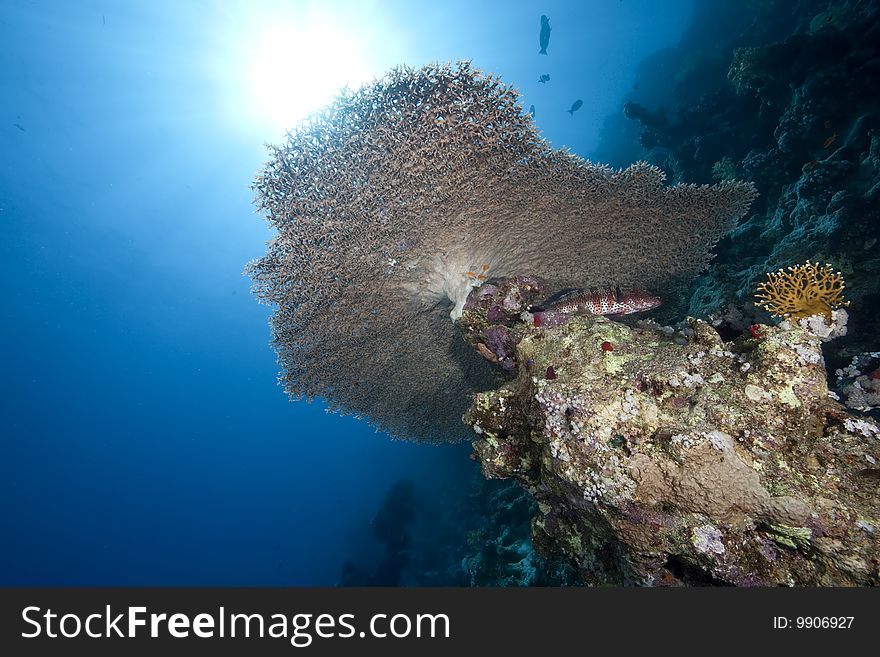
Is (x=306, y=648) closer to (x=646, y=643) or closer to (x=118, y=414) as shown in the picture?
(x=646, y=643)

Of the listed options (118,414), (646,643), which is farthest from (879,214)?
(118,414)

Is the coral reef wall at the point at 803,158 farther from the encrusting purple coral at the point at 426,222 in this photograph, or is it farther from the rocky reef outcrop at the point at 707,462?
the rocky reef outcrop at the point at 707,462

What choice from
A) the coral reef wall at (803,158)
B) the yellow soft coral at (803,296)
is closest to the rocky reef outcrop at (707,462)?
the yellow soft coral at (803,296)

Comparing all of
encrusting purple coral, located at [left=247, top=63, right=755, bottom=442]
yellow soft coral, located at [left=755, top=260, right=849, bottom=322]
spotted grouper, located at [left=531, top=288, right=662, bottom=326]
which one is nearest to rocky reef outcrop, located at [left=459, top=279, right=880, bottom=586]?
yellow soft coral, located at [left=755, top=260, right=849, bottom=322]

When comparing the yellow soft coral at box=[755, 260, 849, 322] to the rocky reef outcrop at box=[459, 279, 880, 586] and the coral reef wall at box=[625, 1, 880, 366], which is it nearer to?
the coral reef wall at box=[625, 1, 880, 366]

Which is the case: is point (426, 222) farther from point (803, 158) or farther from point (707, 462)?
point (803, 158)

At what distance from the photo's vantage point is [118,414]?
210 feet

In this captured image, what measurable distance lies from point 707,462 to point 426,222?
366cm

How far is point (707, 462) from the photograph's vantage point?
216cm

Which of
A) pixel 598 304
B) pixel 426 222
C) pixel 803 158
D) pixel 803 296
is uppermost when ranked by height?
pixel 803 158

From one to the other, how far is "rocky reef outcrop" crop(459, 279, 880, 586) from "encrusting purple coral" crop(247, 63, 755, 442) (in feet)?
7.15

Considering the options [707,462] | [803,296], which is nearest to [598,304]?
[803,296]

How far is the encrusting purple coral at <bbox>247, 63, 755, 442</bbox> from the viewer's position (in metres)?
4.01

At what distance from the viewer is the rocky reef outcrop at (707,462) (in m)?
2.06
